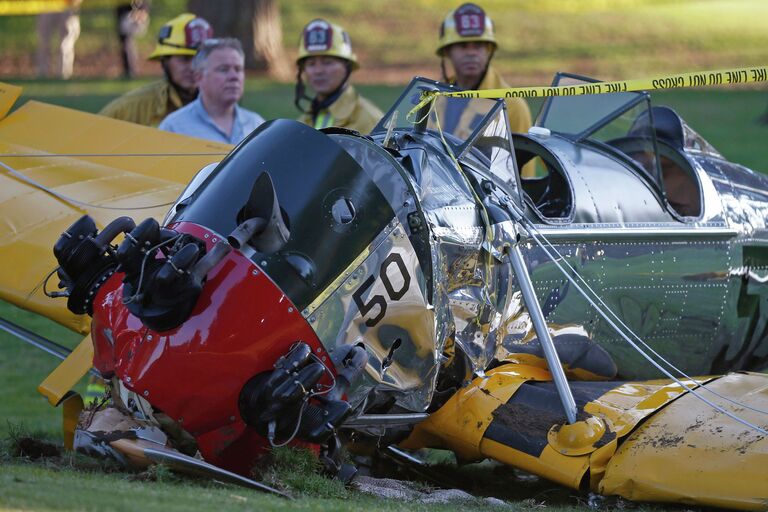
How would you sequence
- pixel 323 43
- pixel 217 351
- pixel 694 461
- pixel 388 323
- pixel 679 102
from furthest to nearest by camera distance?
pixel 679 102
pixel 323 43
pixel 388 323
pixel 694 461
pixel 217 351

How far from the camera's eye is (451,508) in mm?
5934

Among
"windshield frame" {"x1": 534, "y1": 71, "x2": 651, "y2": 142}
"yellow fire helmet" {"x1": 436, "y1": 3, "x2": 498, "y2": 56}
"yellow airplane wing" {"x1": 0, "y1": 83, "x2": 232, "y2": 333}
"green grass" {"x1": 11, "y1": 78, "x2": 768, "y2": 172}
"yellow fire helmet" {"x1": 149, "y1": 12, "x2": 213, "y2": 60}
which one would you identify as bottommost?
"green grass" {"x1": 11, "y1": 78, "x2": 768, "y2": 172}

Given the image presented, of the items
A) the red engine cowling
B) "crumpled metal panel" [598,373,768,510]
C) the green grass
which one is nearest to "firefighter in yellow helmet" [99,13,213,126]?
the red engine cowling

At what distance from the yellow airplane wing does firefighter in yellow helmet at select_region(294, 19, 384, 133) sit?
1918mm

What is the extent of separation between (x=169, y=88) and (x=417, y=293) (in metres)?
5.80

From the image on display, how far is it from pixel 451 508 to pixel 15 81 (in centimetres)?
2078

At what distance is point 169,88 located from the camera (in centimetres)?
1151

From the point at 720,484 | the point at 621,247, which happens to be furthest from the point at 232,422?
the point at 621,247

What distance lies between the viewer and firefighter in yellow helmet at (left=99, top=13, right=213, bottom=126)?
11.4 m

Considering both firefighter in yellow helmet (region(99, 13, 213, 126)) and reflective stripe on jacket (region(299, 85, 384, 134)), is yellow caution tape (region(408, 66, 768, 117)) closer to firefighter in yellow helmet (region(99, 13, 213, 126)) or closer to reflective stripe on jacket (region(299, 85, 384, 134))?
reflective stripe on jacket (region(299, 85, 384, 134))

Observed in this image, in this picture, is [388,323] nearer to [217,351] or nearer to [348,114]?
[217,351]

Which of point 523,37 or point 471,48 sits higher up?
point 471,48

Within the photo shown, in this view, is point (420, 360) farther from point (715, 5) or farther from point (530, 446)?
point (715, 5)

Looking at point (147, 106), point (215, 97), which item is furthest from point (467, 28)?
point (147, 106)
